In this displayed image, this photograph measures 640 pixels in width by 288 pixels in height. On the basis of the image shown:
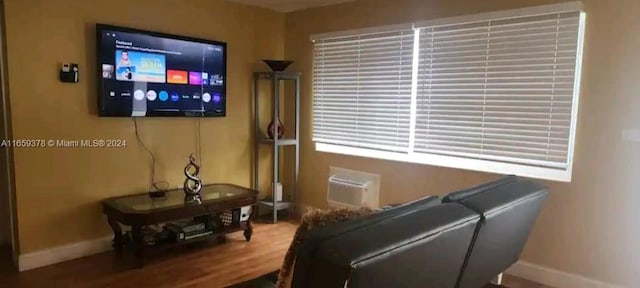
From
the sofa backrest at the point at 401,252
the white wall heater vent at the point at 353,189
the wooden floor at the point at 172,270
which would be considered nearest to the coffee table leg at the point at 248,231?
the wooden floor at the point at 172,270

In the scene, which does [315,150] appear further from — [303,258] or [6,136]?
[303,258]

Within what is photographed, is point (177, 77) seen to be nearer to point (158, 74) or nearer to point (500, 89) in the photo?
point (158, 74)

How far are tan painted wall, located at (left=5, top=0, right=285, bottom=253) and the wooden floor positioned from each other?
259 millimetres

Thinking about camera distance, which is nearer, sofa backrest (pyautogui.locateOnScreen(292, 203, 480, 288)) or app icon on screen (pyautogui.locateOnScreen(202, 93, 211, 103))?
sofa backrest (pyautogui.locateOnScreen(292, 203, 480, 288))

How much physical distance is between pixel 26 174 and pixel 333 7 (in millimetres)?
3000

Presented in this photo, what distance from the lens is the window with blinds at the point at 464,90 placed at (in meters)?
2.89

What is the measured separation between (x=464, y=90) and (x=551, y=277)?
1.50 m

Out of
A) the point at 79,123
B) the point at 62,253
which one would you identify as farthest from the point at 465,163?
the point at 62,253

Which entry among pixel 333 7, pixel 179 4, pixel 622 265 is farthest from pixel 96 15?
pixel 622 265

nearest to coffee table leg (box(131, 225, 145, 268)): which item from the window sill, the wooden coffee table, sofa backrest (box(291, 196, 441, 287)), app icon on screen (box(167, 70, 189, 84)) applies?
the wooden coffee table

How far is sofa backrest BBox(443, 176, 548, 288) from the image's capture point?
74.0 inches

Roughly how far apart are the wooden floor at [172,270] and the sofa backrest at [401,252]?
1.65 m

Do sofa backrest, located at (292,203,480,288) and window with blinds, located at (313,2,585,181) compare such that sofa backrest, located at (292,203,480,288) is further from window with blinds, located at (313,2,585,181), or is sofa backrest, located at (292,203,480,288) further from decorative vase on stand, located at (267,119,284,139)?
decorative vase on stand, located at (267,119,284,139)

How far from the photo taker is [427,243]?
147 cm
